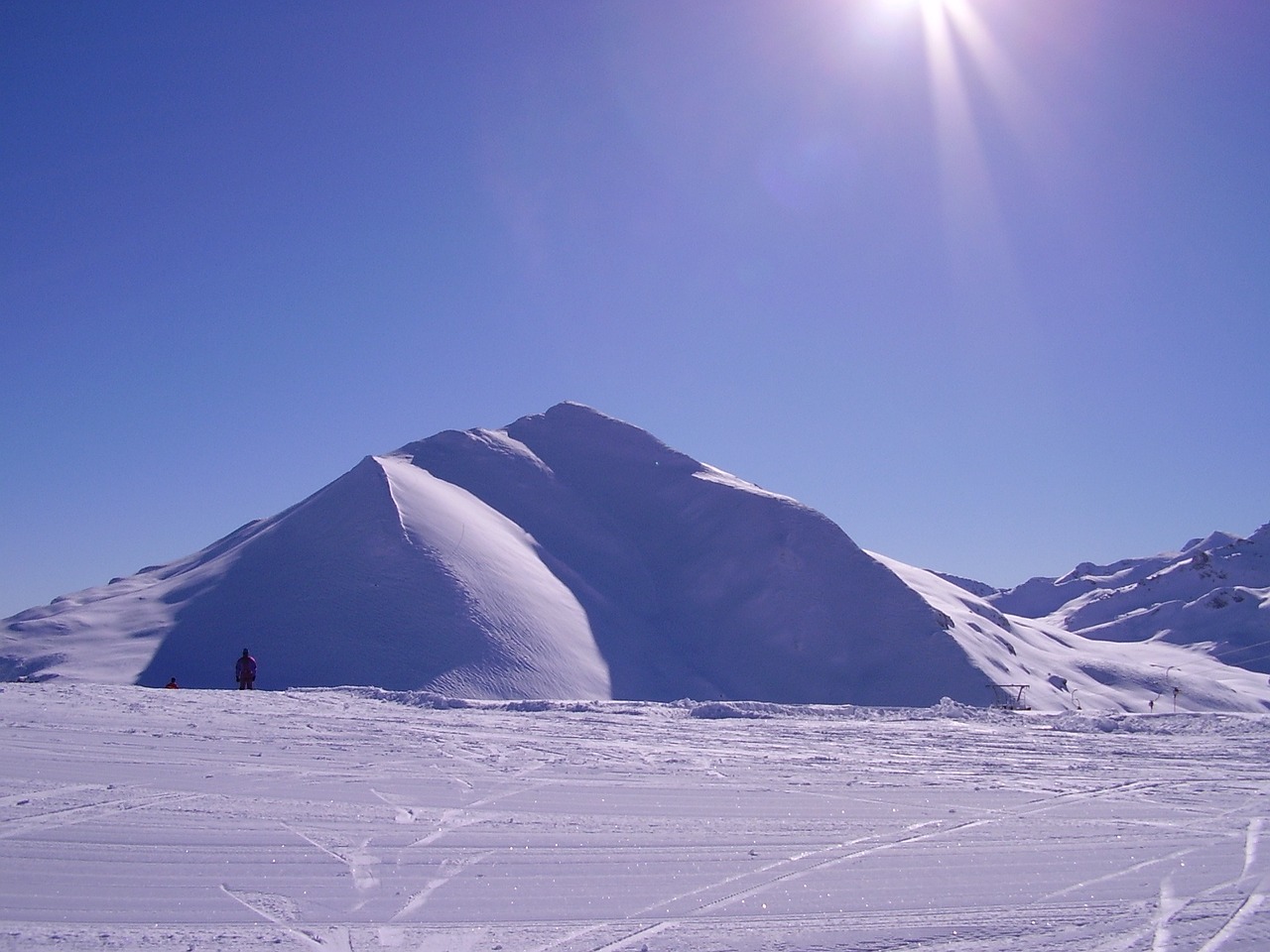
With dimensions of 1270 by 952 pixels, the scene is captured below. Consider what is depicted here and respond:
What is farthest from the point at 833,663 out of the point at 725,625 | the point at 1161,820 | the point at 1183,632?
the point at 1183,632

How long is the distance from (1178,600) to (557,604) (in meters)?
89.9

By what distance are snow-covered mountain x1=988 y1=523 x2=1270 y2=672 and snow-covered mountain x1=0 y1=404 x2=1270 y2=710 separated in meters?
34.8

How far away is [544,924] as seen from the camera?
18.0ft

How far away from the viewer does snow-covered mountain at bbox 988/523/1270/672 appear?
7456 cm

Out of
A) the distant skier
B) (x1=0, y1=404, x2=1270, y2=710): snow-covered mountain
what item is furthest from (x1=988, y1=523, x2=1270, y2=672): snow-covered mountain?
the distant skier

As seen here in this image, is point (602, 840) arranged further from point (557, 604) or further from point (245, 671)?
point (557, 604)

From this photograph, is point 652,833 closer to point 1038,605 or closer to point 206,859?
point 206,859

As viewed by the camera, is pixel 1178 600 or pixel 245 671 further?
pixel 1178 600

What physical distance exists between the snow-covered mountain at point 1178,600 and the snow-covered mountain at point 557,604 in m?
34.8

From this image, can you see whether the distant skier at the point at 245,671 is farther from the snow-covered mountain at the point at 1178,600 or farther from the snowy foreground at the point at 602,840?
the snow-covered mountain at the point at 1178,600

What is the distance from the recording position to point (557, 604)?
101 feet

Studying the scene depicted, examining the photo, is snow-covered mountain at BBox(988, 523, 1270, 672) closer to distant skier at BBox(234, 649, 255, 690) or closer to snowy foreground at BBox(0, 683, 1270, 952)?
snowy foreground at BBox(0, 683, 1270, 952)

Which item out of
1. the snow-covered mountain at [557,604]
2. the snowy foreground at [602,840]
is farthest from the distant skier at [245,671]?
the snowy foreground at [602,840]

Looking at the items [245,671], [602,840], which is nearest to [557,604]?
[245,671]
